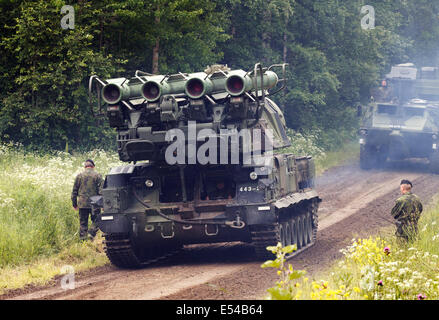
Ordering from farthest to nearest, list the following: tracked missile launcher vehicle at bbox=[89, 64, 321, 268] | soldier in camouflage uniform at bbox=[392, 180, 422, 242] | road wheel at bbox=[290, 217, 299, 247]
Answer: road wheel at bbox=[290, 217, 299, 247]
tracked missile launcher vehicle at bbox=[89, 64, 321, 268]
soldier in camouflage uniform at bbox=[392, 180, 422, 242]

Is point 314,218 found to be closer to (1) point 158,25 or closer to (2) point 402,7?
(1) point 158,25

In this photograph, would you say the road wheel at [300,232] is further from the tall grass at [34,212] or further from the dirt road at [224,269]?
the tall grass at [34,212]

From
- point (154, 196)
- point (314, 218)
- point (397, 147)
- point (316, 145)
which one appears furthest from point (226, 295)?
point (316, 145)

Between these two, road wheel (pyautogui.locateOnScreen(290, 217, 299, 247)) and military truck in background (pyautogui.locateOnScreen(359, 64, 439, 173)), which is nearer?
road wheel (pyautogui.locateOnScreen(290, 217, 299, 247))

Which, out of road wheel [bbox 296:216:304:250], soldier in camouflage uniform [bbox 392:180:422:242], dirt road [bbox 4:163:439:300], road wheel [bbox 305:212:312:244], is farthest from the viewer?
road wheel [bbox 305:212:312:244]

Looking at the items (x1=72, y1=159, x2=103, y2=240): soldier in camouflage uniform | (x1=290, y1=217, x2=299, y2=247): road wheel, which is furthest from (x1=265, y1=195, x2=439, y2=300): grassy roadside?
(x1=72, y1=159, x2=103, y2=240): soldier in camouflage uniform

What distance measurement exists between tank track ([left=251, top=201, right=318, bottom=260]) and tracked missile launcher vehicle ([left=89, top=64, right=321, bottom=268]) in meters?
0.02

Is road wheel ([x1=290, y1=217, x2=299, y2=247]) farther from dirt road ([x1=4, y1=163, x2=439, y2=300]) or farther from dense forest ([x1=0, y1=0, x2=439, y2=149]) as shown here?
dense forest ([x1=0, y1=0, x2=439, y2=149])

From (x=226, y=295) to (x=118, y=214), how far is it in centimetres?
308

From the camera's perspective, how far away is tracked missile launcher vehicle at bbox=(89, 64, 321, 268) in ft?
38.5

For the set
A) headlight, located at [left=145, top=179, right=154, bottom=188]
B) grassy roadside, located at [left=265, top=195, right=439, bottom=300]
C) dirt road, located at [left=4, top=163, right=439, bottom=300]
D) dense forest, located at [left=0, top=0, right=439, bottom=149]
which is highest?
dense forest, located at [left=0, top=0, right=439, bottom=149]

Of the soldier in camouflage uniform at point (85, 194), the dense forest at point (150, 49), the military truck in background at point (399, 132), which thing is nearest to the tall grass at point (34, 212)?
the soldier in camouflage uniform at point (85, 194)

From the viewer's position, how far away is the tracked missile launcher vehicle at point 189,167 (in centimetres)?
1174

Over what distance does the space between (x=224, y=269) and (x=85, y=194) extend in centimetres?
355
